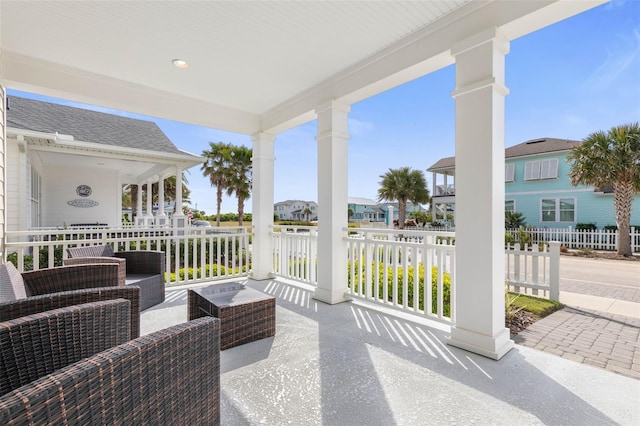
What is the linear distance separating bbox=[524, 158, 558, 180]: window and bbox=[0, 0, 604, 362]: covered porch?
1491cm

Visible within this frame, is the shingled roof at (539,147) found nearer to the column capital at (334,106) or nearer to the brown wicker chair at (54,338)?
the column capital at (334,106)

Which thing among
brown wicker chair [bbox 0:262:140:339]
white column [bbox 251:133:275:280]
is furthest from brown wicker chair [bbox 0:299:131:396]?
white column [bbox 251:133:275:280]

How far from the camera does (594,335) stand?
10.3ft

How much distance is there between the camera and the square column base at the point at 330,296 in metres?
3.99

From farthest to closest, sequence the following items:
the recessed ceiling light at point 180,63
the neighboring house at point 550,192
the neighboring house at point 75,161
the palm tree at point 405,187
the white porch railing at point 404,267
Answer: the palm tree at point 405,187 → the neighboring house at point 550,192 → the neighboring house at point 75,161 → the recessed ceiling light at point 180,63 → the white porch railing at point 404,267

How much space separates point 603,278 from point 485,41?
6.91 metres

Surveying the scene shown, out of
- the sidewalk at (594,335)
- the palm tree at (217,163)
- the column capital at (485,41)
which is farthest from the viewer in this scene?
the palm tree at (217,163)

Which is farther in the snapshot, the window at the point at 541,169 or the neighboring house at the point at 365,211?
the neighboring house at the point at 365,211

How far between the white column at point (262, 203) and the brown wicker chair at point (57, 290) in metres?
2.57

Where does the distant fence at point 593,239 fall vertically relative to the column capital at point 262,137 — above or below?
below

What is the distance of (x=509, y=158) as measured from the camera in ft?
52.4

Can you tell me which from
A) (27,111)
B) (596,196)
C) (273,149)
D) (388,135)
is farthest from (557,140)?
(27,111)

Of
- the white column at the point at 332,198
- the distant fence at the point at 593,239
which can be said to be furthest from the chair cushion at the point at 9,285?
the distant fence at the point at 593,239


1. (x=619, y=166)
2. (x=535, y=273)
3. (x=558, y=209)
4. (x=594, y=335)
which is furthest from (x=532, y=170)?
(x=594, y=335)
